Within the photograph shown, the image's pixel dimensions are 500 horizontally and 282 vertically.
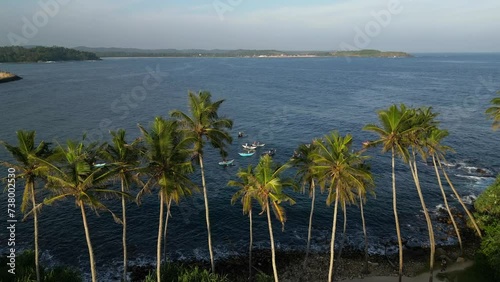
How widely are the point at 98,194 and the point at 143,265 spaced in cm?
2010

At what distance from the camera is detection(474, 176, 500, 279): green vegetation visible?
40.9m

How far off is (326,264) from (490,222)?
24.2m

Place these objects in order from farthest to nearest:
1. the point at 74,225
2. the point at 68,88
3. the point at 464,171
A: the point at 68,88 → the point at 464,171 → the point at 74,225

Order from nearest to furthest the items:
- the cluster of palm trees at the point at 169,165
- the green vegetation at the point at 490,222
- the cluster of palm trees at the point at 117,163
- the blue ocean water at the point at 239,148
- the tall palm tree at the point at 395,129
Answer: the cluster of palm trees at the point at 117,163, the cluster of palm trees at the point at 169,165, the tall palm tree at the point at 395,129, the green vegetation at the point at 490,222, the blue ocean water at the point at 239,148

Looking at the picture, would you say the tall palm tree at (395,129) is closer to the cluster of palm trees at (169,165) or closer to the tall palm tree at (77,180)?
the cluster of palm trees at (169,165)

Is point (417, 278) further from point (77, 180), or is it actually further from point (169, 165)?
point (77, 180)

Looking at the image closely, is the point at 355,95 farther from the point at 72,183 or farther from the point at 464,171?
the point at 72,183

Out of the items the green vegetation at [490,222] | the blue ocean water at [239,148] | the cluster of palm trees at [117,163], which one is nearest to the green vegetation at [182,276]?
the cluster of palm trees at [117,163]

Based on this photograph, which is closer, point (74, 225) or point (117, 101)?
point (74, 225)

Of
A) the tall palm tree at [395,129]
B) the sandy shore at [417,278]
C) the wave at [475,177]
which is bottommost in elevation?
the sandy shore at [417,278]

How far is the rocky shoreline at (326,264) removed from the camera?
43.8m

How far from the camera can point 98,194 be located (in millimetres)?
30203

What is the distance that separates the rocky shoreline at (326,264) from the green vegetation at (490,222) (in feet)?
11.2

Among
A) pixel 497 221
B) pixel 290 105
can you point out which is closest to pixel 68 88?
pixel 290 105
